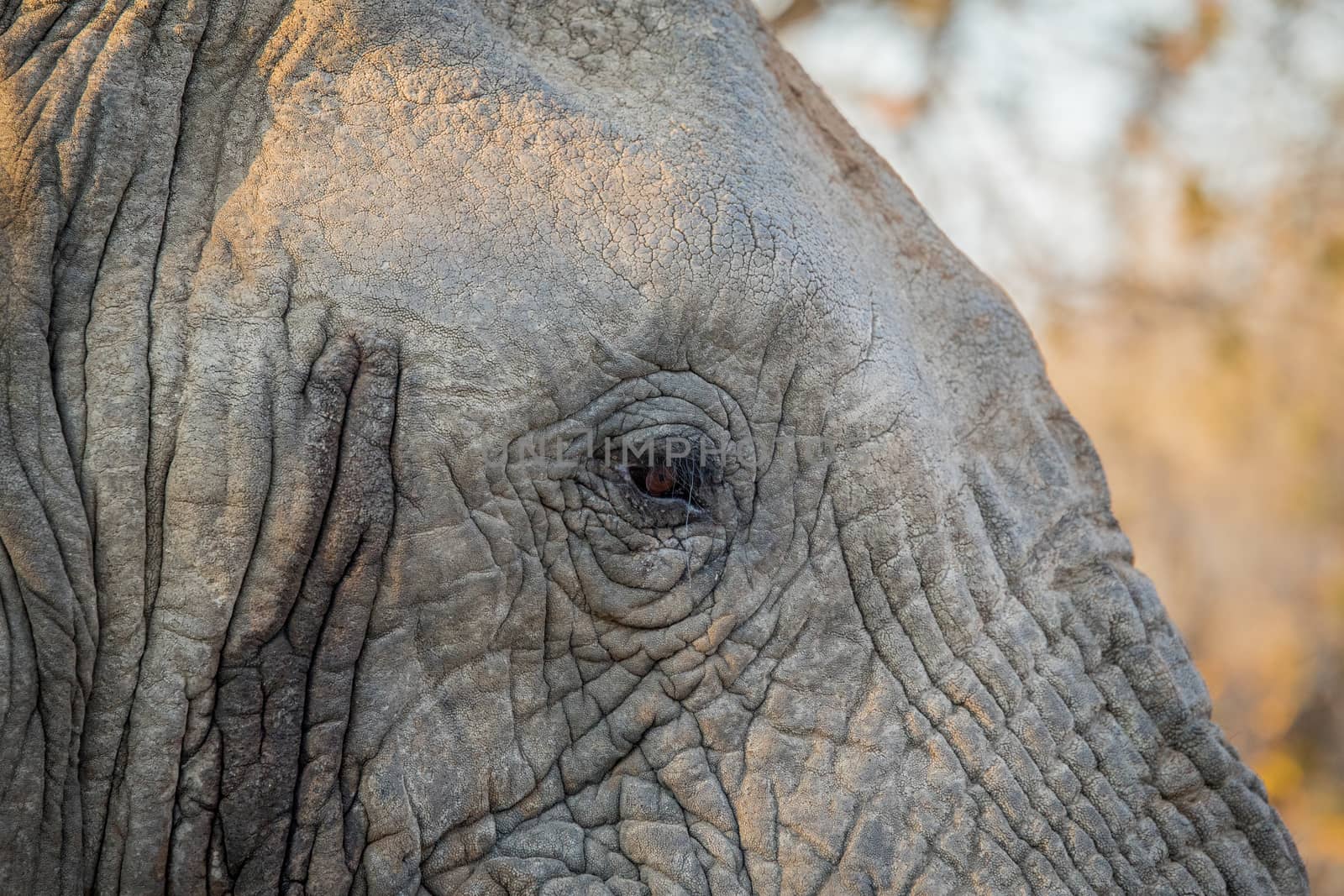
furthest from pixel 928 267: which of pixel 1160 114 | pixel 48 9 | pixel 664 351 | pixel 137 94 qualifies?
pixel 1160 114

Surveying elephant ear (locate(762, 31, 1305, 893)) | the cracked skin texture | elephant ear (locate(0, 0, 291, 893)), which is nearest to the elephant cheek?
the cracked skin texture

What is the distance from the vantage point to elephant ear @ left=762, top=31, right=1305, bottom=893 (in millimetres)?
2383

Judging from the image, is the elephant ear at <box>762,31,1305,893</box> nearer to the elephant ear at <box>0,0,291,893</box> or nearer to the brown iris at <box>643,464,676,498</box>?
the brown iris at <box>643,464,676,498</box>

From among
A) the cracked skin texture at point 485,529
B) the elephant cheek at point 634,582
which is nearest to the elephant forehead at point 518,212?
the cracked skin texture at point 485,529

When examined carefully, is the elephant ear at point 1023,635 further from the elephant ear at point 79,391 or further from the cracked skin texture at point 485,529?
the elephant ear at point 79,391

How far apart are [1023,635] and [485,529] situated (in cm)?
98

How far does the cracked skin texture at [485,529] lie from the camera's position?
219 centimetres

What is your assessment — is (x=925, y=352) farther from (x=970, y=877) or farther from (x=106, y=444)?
(x=106, y=444)

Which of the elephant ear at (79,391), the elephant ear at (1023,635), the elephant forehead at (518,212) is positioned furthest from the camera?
the elephant ear at (1023,635)

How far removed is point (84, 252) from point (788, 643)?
134cm

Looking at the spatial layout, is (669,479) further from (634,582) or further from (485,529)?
(485,529)

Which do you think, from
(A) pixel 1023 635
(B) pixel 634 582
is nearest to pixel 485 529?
(B) pixel 634 582

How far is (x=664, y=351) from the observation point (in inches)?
91.8

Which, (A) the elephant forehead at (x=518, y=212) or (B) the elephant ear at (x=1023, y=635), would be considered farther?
(B) the elephant ear at (x=1023, y=635)
